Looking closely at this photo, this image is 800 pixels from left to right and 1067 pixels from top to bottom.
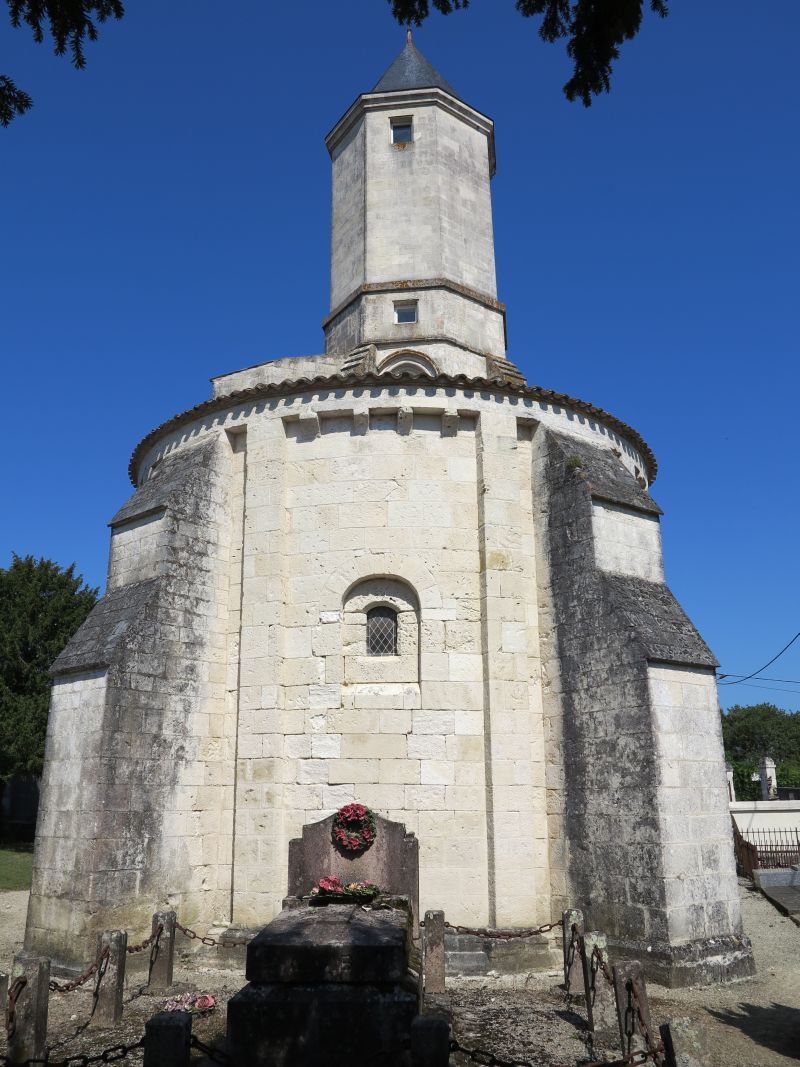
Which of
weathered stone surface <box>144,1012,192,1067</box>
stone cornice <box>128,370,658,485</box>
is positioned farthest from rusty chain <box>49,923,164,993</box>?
stone cornice <box>128,370,658,485</box>

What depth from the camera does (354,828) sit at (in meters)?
9.08

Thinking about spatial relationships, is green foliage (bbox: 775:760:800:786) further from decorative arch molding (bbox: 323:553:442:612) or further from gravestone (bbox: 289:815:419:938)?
gravestone (bbox: 289:815:419:938)

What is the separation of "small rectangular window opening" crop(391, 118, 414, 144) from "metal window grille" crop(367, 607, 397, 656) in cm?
940

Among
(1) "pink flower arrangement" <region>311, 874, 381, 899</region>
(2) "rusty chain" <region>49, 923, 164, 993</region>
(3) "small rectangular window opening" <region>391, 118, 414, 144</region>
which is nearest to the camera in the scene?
(2) "rusty chain" <region>49, 923, 164, 993</region>

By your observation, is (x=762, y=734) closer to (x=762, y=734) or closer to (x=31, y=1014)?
(x=762, y=734)

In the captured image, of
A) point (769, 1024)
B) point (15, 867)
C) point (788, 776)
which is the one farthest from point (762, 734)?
point (769, 1024)

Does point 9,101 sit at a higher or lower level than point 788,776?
higher

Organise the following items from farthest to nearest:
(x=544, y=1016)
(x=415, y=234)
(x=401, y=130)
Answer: (x=401, y=130), (x=415, y=234), (x=544, y=1016)

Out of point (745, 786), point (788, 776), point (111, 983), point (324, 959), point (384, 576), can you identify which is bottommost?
point (111, 983)

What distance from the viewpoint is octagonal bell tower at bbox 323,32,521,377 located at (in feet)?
46.8

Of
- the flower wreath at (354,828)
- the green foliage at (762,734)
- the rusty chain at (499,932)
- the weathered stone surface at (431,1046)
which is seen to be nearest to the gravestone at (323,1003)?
the weathered stone surface at (431,1046)

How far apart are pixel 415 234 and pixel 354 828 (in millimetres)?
10255

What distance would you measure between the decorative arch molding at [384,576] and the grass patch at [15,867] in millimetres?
9376

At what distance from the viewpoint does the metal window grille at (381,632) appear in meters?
10.9
